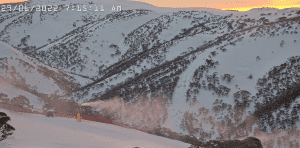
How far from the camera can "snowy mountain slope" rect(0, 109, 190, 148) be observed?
42.4ft

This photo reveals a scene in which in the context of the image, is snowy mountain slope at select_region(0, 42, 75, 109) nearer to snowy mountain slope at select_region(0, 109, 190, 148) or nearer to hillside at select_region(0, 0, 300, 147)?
hillside at select_region(0, 0, 300, 147)

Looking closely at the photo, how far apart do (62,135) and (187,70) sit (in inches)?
796

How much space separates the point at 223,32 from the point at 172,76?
1599 cm

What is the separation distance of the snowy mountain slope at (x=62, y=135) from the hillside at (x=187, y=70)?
307 inches

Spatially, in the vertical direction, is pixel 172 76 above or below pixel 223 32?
below

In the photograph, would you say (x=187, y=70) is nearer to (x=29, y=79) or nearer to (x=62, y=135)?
(x=62, y=135)

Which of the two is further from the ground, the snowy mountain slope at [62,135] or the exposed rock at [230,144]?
the exposed rock at [230,144]

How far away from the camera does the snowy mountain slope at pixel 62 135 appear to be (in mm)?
12914

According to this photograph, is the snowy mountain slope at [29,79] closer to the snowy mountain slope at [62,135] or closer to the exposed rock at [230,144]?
the snowy mountain slope at [62,135]

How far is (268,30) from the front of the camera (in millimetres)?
33250

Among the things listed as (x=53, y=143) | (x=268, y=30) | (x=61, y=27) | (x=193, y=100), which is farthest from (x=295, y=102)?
(x=61, y=27)

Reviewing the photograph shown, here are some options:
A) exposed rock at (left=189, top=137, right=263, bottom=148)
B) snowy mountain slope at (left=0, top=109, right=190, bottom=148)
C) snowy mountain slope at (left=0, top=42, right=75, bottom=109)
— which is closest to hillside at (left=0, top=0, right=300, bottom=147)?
snowy mountain slope at (left=0, top=42, right=75, bottom=109)

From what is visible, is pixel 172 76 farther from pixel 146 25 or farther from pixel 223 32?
pixel 146 25

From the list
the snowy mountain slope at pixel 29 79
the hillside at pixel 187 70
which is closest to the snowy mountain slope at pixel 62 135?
the hillside at pixel 187 70
